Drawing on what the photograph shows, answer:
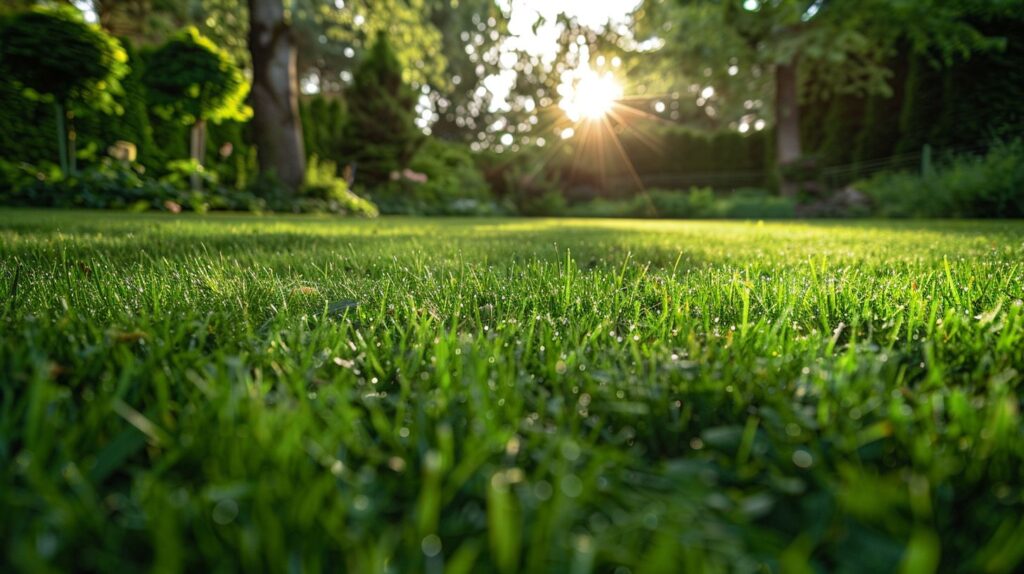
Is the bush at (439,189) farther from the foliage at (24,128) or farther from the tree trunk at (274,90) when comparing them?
the foliage at (24,128)

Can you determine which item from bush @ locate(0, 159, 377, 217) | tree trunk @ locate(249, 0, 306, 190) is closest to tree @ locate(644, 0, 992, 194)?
tree trunk @ locate(249, 0, 306, 190)

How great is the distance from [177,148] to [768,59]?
14713 millimetres

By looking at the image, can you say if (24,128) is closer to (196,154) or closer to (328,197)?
(196,154)

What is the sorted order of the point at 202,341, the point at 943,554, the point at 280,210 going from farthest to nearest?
the point at 280,210 < the point at 202,341 < the point at 943,554

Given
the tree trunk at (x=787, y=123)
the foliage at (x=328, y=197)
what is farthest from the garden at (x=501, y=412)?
the tree trunk at (x=787, y=123)

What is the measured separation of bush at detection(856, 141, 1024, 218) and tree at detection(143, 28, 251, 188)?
11.5 meters

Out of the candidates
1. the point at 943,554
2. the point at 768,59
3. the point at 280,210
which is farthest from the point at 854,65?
the point at 943,554

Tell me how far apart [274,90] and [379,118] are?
4853 millimetres

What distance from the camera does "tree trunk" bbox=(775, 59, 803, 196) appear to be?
1545 cm

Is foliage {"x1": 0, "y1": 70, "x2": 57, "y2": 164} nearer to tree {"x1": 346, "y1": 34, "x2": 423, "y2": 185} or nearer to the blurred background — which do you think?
the blurred background

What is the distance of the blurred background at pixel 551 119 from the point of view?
7.27m

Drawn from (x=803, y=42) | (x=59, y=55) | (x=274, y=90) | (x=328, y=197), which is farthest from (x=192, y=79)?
(x=803, y=42)

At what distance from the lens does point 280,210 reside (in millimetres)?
8828

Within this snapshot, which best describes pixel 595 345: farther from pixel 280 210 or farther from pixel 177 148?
pixel 177 148
